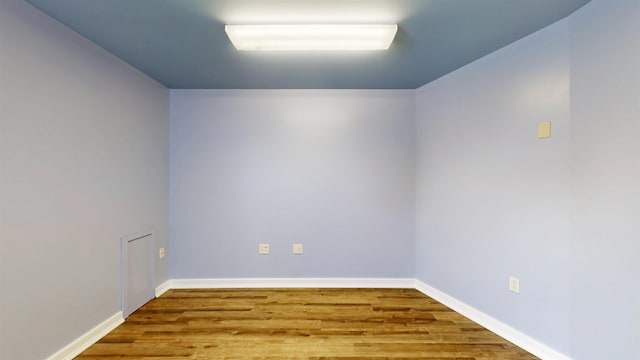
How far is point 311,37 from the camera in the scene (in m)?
1.77

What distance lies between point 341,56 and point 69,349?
9.32 ft

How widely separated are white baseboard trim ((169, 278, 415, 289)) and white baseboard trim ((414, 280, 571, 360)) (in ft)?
1.13

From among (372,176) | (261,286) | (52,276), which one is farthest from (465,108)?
(52,276)

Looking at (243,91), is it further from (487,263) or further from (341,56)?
(487,263)

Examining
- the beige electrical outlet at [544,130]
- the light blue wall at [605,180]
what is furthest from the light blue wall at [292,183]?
the light blue wall at [605,180]

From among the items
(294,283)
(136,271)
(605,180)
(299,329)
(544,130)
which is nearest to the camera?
(605,180)

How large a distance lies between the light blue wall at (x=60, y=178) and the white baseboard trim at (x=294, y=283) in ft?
2.55

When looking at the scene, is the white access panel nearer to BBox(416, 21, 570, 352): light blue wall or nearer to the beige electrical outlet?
BBox(416, 21, 570, 352): light blue wall

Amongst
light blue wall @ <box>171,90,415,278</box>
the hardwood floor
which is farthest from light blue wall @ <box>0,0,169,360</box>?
light blue wall @ <box>171,90,415,278</box>

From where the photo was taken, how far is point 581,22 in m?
1.62

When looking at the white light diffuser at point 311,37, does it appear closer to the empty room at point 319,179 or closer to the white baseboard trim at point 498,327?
the empty room at point 319,179

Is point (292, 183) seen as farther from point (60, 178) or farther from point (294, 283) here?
point (60, 178)

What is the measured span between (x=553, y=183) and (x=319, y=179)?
6.45ft

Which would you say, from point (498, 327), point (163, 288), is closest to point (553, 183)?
point (498, 327)
